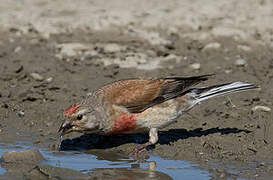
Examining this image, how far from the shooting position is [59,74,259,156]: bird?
24.2ft

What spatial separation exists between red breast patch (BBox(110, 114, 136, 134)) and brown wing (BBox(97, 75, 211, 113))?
0.09 meters

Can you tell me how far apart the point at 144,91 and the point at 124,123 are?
0.46 metres

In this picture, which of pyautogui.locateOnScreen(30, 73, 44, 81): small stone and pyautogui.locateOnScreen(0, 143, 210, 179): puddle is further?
pyautogui.locateOnScreen(30, 73, 44, 81): small stone

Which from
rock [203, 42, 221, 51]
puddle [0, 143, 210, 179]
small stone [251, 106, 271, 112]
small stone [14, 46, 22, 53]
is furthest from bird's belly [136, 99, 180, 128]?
small stone [14, 46, 22, 53]

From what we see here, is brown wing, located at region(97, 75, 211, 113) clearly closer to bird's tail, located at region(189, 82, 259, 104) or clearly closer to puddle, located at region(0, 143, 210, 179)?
bird's tail, located at region(189, 82, 259, 104)

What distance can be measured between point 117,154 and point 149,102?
704mm

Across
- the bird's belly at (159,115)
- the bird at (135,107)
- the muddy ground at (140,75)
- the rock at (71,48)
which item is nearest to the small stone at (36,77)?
the muddy ground at (140,75)

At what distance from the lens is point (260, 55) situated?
10484 mm

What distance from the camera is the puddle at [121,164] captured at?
6577mm

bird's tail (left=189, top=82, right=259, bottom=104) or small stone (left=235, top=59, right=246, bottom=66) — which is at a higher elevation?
small stone (left=235, top=59, right=246, bottom=66)

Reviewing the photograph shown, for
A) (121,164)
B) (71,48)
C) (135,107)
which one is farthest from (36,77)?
(121,164)

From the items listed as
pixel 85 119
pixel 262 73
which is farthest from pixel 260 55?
pixel 85 119

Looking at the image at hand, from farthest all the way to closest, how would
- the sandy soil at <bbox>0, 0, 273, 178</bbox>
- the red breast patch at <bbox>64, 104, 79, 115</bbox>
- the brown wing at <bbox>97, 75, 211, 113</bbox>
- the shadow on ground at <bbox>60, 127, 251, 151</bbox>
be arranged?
the shadow on ground at <bbox>60, 127, 251, 151</bbox> → the sandy soil at <bbox>0, 0, 273, 178</bbox> → the brown wing at <bbox>97, 75, 211, 113</bbox> → the red breast patch at <bbox>64, 104, 79, 115</bbox>

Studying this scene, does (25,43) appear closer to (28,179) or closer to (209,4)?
(209,4)
